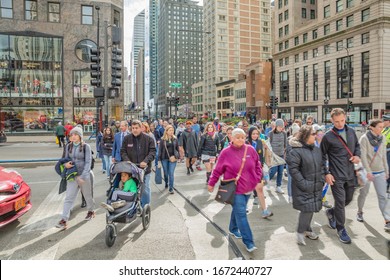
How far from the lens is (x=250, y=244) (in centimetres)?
439

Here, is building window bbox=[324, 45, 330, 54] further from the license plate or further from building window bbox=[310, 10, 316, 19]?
the license plate

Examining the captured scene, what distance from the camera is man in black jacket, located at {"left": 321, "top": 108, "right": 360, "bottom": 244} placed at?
15.6 ft

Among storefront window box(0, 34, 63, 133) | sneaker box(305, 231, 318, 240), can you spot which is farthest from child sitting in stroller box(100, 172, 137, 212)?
storefront window box(0, 34, 63, 133)

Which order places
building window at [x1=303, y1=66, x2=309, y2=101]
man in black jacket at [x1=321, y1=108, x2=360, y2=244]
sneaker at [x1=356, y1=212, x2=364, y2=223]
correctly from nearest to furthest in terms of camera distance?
man in black jacket at [x1=321, y1=108, x2=360, y2=244], sneaker at [x1=356, y1=212, x2=364, y2=223], building window at [x1=303, y1=66, x2=309, y2=101]

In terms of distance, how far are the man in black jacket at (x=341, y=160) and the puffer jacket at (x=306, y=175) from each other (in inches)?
11.6

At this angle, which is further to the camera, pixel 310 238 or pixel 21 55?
pixel 21 55

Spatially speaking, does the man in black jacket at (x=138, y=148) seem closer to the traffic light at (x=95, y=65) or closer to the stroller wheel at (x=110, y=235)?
the stroller wheel at (x=110, y=235)

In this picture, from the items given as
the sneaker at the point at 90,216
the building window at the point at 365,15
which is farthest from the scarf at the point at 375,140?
the building window at the point at 365,15

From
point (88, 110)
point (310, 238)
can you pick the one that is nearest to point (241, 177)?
point (310, 238)

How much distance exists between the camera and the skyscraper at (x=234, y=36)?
104 meters

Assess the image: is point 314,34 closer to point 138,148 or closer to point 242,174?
point 138,148

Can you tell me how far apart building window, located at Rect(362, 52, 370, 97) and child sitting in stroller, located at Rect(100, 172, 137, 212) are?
47087 millimetres

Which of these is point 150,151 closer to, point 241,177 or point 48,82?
point 241,177
